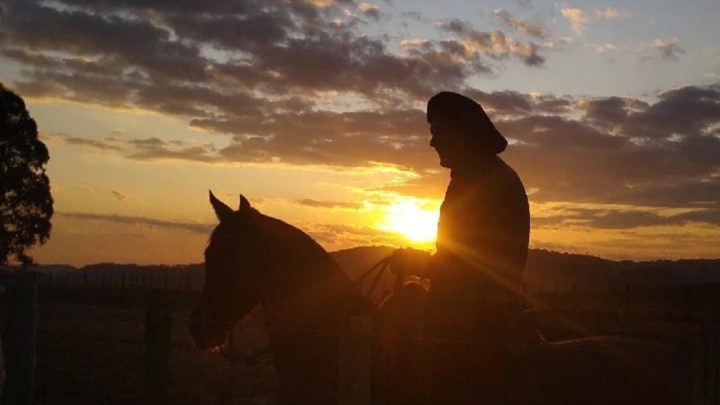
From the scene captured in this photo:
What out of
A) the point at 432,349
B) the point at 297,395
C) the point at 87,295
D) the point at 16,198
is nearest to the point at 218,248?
the point at 297,395

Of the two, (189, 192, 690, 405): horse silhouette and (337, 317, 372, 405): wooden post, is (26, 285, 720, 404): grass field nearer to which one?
(189, 192, 690, 405): horse silhouette

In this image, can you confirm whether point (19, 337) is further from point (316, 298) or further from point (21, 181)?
point (21, 181)

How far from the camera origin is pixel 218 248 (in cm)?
530

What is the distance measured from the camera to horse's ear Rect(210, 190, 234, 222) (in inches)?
210

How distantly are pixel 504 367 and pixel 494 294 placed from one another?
17.0 inches

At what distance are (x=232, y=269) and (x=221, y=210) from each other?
1.33ft

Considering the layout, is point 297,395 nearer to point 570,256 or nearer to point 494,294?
point 494,294

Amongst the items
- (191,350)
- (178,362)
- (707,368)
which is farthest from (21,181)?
(707,368)

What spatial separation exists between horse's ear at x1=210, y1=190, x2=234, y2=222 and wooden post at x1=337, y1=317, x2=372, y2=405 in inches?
52.3

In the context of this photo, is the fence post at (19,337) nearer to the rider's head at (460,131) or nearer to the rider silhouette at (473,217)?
the rider silhouette at (473,217)

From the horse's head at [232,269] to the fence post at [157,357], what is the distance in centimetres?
145

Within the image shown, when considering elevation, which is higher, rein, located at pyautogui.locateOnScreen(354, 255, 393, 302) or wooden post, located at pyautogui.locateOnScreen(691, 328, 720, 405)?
rein, located at pyautogui.locateOnScreen(354, 255, 393, 302)

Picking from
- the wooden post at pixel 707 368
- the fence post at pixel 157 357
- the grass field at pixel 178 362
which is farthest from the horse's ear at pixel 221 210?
the wooden post at pixel 707 368

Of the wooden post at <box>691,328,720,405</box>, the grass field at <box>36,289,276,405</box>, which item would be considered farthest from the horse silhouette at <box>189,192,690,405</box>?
the grass field at <box>36,289,276,405</box>
